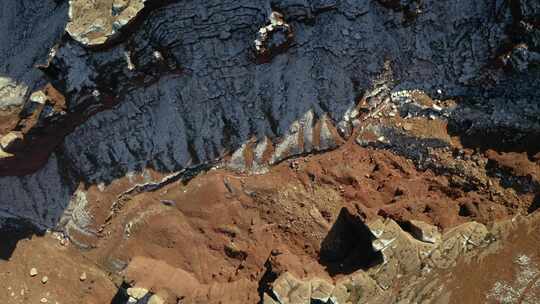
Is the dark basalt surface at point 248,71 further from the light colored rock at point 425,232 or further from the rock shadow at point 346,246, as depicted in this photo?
the light colored rock at point 425,232

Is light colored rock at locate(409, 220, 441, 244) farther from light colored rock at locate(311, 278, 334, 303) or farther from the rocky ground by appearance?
light colored rock at locate(311, 278, 334, 303)

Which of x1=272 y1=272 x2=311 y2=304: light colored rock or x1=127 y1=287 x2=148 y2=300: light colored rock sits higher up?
x1=272 y1=272 x2=311 y2=304: light colored rock

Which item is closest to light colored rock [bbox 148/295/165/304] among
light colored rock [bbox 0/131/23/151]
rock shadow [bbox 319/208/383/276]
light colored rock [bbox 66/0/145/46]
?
rock shadow [bbox 319/208/383/276]

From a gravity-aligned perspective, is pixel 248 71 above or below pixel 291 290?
above

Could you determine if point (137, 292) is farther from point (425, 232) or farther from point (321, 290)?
point (425, 232)

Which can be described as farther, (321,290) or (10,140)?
(10,140)

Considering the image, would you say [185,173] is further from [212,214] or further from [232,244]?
[232,244]

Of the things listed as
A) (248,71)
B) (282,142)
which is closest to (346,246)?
(282,142)

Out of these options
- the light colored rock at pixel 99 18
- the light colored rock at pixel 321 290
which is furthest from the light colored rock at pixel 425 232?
the light colored rock at pixel 99 18
